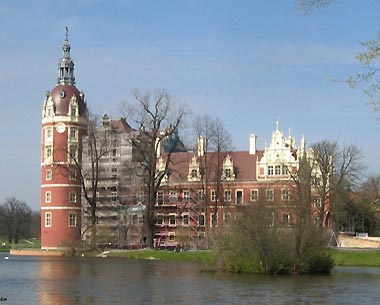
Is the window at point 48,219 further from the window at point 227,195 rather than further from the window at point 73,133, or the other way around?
the window at point 227,195

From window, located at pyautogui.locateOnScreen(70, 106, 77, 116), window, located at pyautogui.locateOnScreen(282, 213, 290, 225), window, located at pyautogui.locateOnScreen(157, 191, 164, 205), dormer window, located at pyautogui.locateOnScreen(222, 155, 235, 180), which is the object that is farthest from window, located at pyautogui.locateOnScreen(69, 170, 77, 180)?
window, located at pyautogui.locateOnScreen(282, 213, 290, 225)

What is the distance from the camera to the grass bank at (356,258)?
4650cm

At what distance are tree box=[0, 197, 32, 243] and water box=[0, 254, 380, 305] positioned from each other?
274ft

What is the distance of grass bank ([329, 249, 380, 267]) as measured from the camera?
46500mm

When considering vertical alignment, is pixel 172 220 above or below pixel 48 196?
below

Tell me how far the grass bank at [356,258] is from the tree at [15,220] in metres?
75.9

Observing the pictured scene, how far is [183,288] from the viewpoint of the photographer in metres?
28.0

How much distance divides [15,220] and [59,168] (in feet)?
151

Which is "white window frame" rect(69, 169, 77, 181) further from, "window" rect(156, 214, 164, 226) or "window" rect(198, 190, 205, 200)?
"window" rect(198, 190, 205, 200)

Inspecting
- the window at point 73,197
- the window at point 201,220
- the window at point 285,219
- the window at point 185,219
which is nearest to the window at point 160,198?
the window at point 185,219

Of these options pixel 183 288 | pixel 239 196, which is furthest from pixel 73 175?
pixel 183 288

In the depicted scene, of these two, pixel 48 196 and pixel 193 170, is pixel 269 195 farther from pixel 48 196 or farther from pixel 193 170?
pixel 48 196

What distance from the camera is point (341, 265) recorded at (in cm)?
4653

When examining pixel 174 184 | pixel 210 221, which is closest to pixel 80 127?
pixel 174 184
